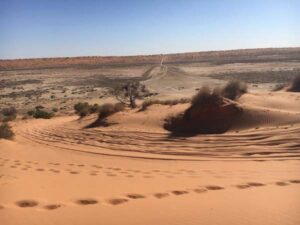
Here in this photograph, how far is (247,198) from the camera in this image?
21.4ft

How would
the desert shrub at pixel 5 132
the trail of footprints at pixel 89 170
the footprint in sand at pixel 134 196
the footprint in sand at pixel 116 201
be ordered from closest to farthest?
the footprint in sand at pixel 116 201 → the footprint in sand at pixel 134 196 → the trail of footprints at pixel 89 170 → the desert shrub at pixel 5 132

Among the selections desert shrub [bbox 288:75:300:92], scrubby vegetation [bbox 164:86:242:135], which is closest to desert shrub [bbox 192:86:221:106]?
scrubby vegetation [bbox 164:86:242:135]

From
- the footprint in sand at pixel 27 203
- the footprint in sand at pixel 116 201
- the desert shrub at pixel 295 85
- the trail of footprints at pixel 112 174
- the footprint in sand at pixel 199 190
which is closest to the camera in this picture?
the footprint in sand at pixel 27 203

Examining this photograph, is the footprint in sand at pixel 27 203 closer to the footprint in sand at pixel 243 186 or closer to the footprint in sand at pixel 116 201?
the footprint in sand at pixel 116 201

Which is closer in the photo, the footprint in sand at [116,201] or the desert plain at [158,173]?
the desert plain at [158,173]

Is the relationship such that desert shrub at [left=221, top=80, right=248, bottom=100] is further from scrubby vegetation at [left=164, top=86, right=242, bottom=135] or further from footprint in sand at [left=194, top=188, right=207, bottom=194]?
footprint in sand at [left=194, top=188, right=207, bottom=194]

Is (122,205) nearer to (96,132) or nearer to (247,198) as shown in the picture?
(247,198)

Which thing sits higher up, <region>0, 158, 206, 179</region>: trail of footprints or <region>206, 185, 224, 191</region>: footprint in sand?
<region>206, 185, 224, 191</region>: footprint in sand

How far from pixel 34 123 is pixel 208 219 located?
62.8 ft

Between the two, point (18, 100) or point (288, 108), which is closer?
point (288, 108)

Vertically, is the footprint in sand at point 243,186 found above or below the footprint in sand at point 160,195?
below

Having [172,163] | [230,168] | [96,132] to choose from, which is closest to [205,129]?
[96,132]

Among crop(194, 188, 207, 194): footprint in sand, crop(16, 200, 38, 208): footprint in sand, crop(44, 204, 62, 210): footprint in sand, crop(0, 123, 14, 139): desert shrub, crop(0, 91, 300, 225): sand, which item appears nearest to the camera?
crop(0, 91, 300, 225): sand

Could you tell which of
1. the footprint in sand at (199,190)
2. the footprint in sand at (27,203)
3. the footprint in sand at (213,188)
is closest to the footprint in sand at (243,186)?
the footprint in sand at (213,188)
